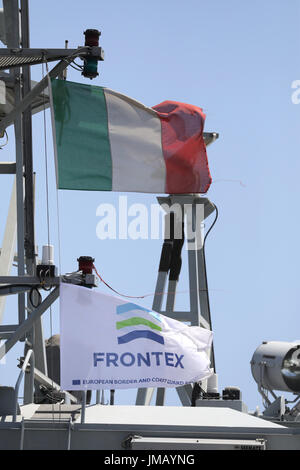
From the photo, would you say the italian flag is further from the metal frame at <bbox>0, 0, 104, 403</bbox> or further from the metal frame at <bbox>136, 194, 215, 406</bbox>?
the metal frame at <bbox>136, 194, 215, 406</bbox>

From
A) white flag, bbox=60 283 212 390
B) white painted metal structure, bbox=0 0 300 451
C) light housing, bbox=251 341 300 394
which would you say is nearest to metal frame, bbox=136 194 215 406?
light housing, bbox=251 341 300 394

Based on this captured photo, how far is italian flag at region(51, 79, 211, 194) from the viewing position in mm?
15422

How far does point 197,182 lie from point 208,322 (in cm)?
834

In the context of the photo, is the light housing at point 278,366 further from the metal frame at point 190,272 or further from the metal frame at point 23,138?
the metal frame at point 23,138

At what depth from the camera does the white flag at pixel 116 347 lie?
13625 mm

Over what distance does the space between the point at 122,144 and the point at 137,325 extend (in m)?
3.24

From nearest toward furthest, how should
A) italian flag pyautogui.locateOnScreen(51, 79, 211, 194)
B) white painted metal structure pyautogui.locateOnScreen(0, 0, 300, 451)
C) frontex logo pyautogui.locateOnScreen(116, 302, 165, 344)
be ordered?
white painted metal structure pyautogui.locateOnScreen(0, 0, 300, 451) < frontex logo pyautogui.locateOnScreen(116, 302, 165, 344) < italian flag pyautogui.locateOnScreen(51, 79, 211, 194)

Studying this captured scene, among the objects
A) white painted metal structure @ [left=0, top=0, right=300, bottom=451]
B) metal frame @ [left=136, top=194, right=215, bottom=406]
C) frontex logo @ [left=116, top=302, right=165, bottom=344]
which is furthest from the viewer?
metal frame @ [left=136, top=194, right=215, bottom=406]

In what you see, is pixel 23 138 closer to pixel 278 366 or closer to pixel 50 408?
pixel 50 408

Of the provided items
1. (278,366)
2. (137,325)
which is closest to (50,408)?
(137,325)

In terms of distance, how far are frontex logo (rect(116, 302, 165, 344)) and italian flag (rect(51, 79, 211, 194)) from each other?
2241 mm

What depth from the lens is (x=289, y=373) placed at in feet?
69.6

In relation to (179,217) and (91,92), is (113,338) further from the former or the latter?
(179,217)
